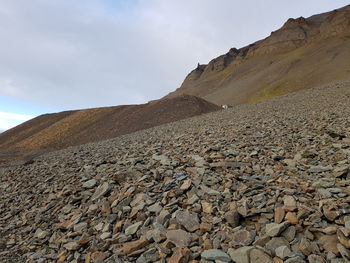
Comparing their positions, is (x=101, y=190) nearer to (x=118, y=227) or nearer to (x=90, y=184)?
(x=90, y=184)

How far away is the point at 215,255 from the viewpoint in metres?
3.25

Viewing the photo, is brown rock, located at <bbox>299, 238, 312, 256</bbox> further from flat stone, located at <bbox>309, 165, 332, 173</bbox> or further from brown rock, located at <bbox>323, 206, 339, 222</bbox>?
flat stone, located at <bbox>309, 165, 332, 173</bbox>

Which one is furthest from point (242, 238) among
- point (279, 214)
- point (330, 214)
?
point (330, 214)

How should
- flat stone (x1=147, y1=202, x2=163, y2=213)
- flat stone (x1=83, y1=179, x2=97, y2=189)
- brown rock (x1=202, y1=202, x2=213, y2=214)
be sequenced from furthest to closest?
flat stone (x1=83, y1=179, x2=97, y2=189) < flat stone (x1=147, y1=202, x2=163, y2=213) < brown rock (x1=202, y1=202, x2=213, y2=214)

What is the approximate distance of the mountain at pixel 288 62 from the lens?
59.5 meters

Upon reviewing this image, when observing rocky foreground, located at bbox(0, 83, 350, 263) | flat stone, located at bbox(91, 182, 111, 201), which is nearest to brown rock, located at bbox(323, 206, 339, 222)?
rocky foreground, located at bbox(0, 83, 350, 263)

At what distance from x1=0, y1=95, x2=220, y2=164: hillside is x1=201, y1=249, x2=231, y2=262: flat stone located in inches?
933

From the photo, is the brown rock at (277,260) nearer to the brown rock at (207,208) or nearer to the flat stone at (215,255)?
the flat stone at (215,255)

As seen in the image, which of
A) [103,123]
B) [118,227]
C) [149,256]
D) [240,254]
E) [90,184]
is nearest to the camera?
[240,254]

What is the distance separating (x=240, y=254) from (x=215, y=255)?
0.34 metres

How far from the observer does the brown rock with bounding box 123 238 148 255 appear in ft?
12.5

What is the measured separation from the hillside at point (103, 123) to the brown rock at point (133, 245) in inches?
905

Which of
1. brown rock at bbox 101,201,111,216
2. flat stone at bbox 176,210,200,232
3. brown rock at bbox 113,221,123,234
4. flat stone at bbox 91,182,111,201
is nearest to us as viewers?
flat stone at bbox 176,210,200,232

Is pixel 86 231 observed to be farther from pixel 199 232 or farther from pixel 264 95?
pixel 264 95
